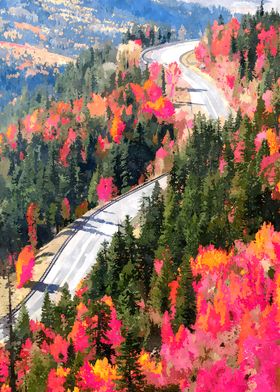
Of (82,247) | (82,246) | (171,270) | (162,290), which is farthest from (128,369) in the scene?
(82,246)

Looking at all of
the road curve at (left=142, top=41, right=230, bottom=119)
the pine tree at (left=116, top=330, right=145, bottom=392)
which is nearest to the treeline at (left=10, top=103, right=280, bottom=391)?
the pine tree at (left=116, top=330, right=145, bottom=392)

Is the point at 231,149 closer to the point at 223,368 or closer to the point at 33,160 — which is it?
the point at 223,368

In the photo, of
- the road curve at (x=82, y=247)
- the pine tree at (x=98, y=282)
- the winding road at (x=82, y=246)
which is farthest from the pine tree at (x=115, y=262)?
the road curve at (x=82, y=247)

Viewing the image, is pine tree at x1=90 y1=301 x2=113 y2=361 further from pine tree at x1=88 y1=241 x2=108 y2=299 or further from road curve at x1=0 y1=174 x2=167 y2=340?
road curve at x1=0 y1=174 x2=167 y2=340

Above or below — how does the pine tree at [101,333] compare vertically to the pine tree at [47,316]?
above

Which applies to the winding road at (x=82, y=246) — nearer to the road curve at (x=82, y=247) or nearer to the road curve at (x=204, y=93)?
the road curve at (x=82, y=247)

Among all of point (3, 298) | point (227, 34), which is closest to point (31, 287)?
point (3, 298)

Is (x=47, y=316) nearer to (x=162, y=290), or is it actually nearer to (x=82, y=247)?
(x=162, y=290)

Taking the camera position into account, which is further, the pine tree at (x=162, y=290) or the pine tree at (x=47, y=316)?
the pine tree at (x=47, y=316)

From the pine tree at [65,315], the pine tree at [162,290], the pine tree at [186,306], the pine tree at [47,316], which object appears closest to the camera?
the pine tree at [186,306]
